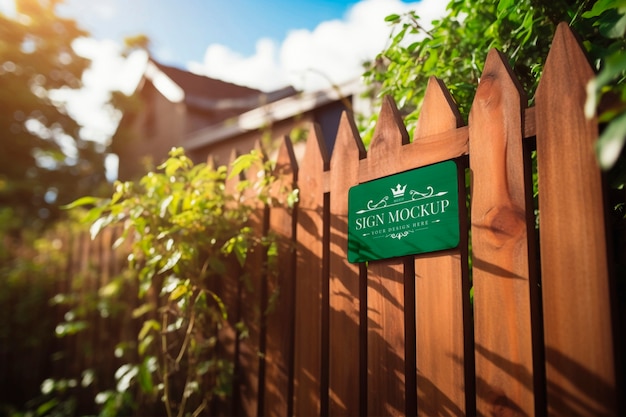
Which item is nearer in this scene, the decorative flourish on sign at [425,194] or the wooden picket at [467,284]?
the wooden picket at [467,284]

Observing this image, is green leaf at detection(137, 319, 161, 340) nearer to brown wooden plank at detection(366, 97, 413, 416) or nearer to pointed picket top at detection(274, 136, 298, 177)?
pointed picket top at detection(274, 136, 298, 177)

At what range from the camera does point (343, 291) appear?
7.36ft

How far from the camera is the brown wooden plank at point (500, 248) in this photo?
1.61 meters

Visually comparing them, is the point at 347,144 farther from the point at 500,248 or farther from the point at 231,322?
the point at 231,322

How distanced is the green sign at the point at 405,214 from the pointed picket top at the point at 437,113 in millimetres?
141

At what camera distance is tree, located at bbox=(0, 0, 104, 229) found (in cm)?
1850

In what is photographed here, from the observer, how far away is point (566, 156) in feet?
5.17

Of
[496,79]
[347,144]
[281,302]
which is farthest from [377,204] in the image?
[281,302]

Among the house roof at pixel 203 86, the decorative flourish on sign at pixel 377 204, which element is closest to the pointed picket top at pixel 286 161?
the decorative flourish on sign at pixel 377 204

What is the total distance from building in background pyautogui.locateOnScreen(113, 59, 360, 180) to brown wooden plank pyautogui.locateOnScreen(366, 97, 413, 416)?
11.2 ft

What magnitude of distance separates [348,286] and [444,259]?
487 millimetres

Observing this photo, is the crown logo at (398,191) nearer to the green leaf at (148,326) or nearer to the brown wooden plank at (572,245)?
the brown wooden plank at (572,245)

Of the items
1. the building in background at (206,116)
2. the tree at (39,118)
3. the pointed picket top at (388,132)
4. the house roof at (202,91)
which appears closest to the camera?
the pointed picket top at (388,132)

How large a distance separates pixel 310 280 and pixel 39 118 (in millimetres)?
20122
